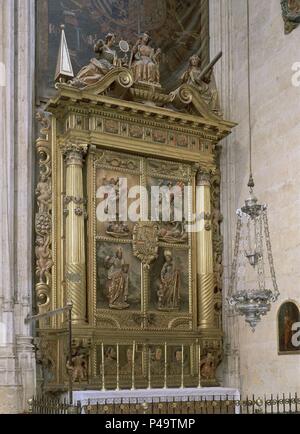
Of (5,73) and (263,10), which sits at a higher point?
(263,10)

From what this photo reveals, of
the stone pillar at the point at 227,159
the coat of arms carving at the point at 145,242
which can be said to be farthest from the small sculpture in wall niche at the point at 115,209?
the stone pillar at the point at 227,159

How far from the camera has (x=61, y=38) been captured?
11570 millimetres

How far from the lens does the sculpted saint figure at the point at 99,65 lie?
11539 millimetres

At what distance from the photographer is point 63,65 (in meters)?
11.2

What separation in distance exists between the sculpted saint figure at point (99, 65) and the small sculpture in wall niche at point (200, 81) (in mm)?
1460

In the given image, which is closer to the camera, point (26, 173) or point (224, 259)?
point (26, 173)

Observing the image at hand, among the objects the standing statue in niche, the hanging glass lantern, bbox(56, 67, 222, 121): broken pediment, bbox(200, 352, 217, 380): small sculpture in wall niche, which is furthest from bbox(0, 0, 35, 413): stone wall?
the hanging glass lantern

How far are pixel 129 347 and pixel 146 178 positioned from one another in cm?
269

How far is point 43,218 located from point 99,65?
101 inches

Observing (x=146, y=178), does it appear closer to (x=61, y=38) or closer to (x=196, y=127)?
(x=196, y=127)

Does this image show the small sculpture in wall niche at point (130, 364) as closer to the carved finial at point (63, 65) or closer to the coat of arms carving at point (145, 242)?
the coat of arms carving at point (145, 242)

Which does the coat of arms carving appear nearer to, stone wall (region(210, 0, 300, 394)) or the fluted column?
the fluted column
